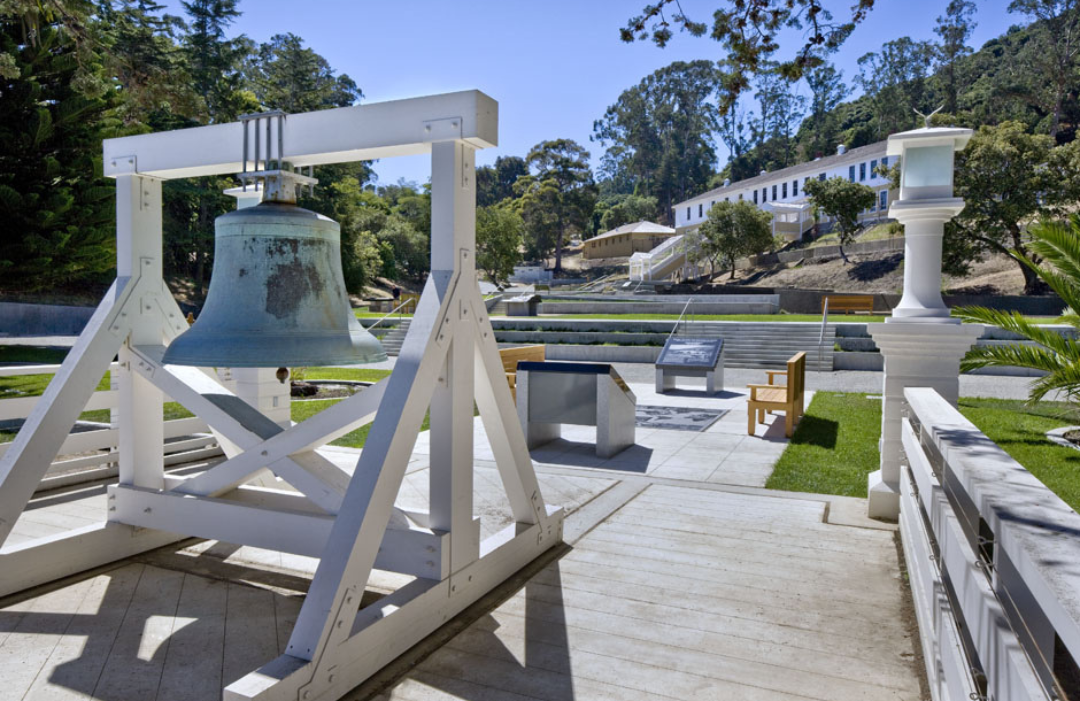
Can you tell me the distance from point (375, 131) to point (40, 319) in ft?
98.5

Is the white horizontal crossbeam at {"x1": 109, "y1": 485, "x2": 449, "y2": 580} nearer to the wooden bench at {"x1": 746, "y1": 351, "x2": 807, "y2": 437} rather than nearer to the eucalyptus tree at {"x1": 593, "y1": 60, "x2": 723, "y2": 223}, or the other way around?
the wooden bench at {"x1": 746, "y1": 351, "x2": 807, "y2": 437}

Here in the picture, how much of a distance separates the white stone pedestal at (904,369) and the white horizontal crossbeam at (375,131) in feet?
9.60

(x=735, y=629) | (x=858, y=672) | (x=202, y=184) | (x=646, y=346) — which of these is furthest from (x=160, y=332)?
(x=202, y=184)

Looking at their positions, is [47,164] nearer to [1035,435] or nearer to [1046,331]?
[1046,331]

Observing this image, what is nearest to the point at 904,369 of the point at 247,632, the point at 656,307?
the point at 247,632

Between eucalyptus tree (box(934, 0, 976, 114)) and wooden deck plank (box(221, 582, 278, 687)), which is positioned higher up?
eucalyptus tree (box(934, 0, 976, 114))

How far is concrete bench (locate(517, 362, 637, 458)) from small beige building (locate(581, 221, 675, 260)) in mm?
61336

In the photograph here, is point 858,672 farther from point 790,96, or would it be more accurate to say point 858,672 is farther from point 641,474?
point 790,96

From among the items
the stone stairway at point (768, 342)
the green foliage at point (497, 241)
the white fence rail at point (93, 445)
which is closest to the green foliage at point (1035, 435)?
the stone stairway at point (768, 342)

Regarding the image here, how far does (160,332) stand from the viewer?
4.07 meters

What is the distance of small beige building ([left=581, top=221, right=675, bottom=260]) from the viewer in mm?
69188

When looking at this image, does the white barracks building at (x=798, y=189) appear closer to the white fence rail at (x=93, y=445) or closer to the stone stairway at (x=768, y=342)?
the stone stairway at (x=768, y=342)

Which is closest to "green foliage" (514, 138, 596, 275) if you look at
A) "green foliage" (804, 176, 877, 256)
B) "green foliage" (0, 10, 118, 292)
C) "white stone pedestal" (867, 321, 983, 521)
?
"green foliage" (804, 176, 877, 256)

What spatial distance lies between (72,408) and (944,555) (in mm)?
3852
